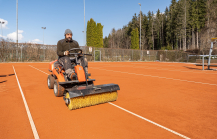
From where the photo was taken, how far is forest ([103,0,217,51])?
4106 cm

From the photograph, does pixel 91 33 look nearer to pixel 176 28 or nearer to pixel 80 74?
pixel 176 28

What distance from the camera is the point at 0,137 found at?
2654 mm

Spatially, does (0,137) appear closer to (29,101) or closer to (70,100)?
(70,100)

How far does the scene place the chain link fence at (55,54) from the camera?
24078mm

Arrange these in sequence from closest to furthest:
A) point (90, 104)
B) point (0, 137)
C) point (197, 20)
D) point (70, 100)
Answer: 1. point (0, 137)
2. point (70, 100)
3. point (90, 104)
4. point (197, 20)

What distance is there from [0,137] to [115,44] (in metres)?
75.1

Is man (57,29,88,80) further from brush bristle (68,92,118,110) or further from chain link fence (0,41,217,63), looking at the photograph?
chain link fence (0,41,217,63)

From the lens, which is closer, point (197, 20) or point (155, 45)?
point (197, 20)

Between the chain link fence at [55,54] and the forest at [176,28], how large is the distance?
7.10 m

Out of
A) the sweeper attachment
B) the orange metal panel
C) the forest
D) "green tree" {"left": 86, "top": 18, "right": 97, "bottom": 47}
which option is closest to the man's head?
the sweeper attachment

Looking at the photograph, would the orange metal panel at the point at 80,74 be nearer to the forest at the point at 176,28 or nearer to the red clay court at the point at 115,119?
the red clay court at the point at 115,119

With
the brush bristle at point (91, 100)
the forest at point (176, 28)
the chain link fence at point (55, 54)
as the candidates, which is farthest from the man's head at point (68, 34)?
the forest at point (176, 28)

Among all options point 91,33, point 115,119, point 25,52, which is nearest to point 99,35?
point 91,33

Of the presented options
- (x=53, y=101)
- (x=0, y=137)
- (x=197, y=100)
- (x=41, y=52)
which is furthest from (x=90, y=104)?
(x=41, y=52)
